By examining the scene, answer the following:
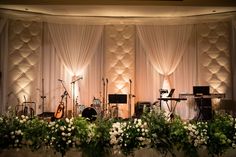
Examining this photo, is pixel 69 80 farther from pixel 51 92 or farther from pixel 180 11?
pixel 180 11

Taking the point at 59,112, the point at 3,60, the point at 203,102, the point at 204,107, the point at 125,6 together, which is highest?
the point at 125,6

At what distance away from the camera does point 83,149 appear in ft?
12.8

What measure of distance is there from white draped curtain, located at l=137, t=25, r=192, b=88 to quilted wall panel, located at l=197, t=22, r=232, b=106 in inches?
21.3

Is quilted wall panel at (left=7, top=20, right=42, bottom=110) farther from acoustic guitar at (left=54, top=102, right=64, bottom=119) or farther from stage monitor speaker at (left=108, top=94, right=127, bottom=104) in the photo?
stage monitor speaker at (left=108, top=94, right=127, bottom=104)

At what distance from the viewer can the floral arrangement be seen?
3869 mm

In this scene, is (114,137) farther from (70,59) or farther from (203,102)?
(70,59)

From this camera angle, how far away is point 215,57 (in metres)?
9.68

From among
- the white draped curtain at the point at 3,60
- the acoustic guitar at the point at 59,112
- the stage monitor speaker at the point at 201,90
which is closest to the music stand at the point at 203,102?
the stage monitor speaker at the point at 201,90

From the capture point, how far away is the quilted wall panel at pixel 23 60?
937 centimetres

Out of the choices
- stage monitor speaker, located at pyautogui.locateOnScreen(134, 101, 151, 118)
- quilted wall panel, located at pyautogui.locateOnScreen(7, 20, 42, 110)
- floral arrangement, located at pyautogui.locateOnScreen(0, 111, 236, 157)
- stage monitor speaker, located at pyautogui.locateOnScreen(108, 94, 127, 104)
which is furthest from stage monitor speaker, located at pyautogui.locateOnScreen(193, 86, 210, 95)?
floral arrangement, located at pyautogui.locateOnScreen(0, 111, 236, 157)

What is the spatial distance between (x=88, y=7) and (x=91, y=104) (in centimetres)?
288

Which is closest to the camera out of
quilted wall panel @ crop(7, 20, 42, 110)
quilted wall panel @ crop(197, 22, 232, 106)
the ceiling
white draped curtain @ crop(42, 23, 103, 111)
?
the ceiling

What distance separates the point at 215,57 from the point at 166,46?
1.51 metres

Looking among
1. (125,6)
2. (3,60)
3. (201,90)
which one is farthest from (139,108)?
(3,60)
